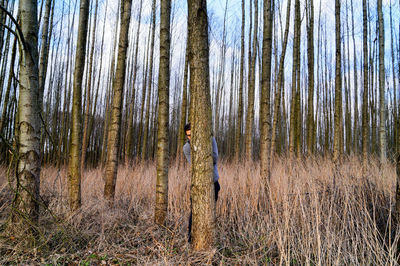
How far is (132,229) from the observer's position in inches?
111

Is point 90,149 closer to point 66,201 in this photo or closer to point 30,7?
point 66,201

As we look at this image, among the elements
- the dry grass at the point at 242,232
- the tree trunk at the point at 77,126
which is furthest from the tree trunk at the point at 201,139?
the tree trunk at the point at 77,126

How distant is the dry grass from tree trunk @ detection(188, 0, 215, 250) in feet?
0.57

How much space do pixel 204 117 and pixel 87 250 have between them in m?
1.62

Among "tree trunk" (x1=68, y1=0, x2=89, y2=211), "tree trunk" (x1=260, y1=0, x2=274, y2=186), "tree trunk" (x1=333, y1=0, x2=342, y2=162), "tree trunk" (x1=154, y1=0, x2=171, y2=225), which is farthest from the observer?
"tree trunk" (x1=333, y1=0, x2=342, y2=162)

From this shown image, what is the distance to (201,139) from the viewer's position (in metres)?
1.88

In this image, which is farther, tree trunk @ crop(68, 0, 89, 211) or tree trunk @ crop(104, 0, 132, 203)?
tree trunk @ crop(104, 0, 132, 203)

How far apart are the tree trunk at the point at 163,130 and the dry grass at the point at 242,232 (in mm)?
262

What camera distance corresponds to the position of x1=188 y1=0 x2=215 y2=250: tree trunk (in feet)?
6.13

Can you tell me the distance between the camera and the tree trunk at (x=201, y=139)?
187 cm

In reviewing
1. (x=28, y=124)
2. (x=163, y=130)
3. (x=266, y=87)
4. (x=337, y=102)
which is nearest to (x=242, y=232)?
(x=163, y=130)

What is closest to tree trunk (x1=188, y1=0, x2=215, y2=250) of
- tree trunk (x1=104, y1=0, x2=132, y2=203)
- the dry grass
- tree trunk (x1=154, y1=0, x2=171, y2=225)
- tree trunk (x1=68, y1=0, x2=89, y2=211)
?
the dry grass

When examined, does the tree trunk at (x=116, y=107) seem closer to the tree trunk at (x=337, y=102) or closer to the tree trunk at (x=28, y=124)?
the tree trunk at (x=28, y=124)

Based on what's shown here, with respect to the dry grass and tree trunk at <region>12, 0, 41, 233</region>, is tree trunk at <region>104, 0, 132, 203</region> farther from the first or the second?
tree trunk at <region>12, 0, 41, 233</region>
